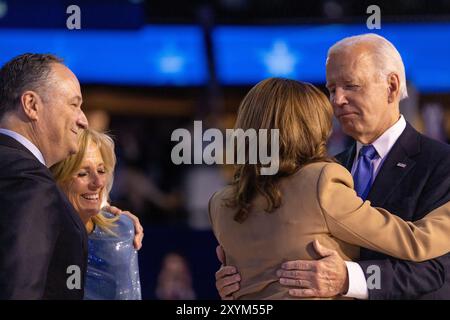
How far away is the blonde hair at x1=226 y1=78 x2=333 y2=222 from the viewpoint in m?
2.62

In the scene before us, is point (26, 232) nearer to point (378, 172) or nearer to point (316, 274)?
point (316, 274)

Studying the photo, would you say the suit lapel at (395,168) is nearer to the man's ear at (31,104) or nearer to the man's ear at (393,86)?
the man's ear at (393,86)

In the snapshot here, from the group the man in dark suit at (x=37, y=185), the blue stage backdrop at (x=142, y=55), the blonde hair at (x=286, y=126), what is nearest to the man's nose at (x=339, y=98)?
the blonde hair at (x=286, y=126)

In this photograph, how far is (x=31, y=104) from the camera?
2689mm

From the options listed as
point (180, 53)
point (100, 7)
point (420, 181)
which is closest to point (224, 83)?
point (180, 53)

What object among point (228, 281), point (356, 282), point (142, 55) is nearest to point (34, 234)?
point (228, 281)

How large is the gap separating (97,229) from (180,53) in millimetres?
4343

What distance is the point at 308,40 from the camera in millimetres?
7855

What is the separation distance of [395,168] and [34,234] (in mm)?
1275

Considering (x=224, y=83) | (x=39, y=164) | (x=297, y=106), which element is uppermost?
(x=224, y=83)

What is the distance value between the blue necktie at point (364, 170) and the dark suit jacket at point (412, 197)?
78 mm

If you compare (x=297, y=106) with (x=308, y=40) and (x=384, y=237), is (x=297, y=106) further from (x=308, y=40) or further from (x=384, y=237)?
(x=308, y=40)

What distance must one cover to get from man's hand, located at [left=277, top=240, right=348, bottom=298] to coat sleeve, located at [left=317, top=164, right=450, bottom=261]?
0.07 metres

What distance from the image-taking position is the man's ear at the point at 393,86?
3.20 meters
